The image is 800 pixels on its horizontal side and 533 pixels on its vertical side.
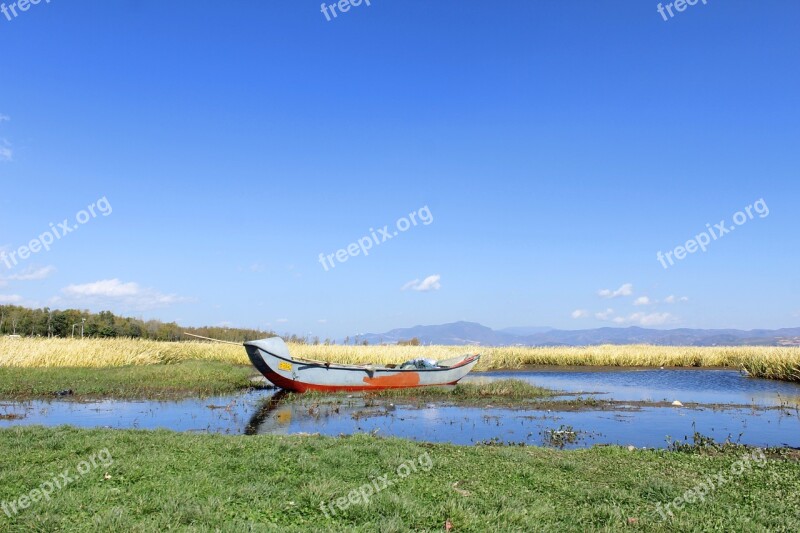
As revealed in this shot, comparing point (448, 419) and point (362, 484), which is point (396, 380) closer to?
point (448, 419)

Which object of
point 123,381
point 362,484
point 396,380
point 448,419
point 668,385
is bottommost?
point 668,385

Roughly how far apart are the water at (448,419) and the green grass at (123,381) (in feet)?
5.81

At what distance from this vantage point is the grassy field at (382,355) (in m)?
28.6

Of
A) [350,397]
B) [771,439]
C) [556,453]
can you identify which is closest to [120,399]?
[350,397]

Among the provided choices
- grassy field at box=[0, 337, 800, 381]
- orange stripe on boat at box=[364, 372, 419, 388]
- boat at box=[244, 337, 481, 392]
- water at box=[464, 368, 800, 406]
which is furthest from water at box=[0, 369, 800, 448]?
grassy field at box=[0, 337, 800, 381]

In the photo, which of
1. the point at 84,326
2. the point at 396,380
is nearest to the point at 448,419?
the point at 396,380

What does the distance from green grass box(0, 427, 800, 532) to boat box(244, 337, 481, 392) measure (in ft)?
40.7

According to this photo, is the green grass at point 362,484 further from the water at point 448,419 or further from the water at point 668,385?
the water at point 668,385

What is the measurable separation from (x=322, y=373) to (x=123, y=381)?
8615 millimetres

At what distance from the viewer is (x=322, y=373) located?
24.5 m

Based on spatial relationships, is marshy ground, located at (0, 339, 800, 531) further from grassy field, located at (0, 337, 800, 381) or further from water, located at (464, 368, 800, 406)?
grassy field, located at (0, 337, 800, 381)

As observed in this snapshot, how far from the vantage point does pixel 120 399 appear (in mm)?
21469

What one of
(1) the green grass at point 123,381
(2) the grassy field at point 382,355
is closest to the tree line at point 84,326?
(2) the grassy field at point 382,355

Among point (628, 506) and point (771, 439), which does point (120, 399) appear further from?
point (771, 439)
